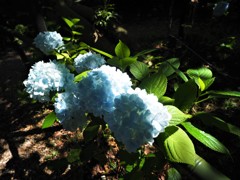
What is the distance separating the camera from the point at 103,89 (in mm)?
1203

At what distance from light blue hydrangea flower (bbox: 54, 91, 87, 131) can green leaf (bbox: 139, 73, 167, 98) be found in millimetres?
381

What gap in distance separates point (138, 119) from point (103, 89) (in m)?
0.25

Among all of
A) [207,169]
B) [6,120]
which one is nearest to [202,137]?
[207,169]

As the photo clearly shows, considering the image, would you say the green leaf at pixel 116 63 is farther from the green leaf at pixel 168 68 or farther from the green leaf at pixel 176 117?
the green leaf at pixel 176 117

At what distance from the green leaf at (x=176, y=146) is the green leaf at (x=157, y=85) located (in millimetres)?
203

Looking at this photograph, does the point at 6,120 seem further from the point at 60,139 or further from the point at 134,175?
the point at 134,175

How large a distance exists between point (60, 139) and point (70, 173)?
66 cm

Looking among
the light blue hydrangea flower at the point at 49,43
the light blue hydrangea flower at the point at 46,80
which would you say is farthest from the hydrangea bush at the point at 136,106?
the light blue hydrangea flower at the point at 49,43

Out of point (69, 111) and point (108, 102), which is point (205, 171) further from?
point (69, 111)

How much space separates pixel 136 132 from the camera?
3.43 feet

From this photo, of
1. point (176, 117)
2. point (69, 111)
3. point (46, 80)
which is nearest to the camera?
point (176, 117)

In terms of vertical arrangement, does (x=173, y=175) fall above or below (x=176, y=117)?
below

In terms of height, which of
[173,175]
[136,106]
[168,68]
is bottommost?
[173,175]

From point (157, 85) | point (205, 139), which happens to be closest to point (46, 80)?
point (157, 85)
